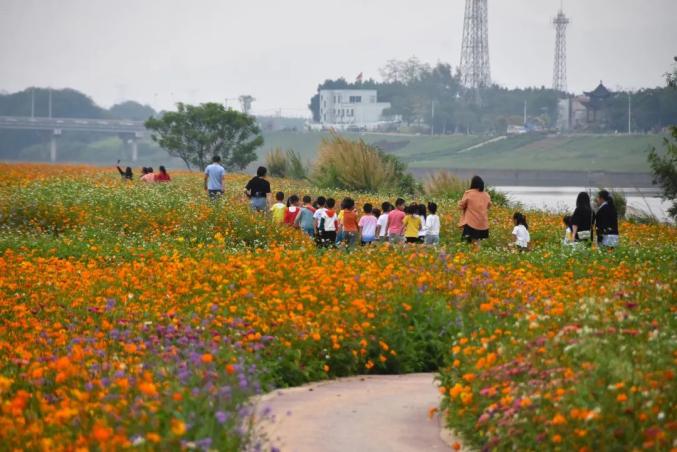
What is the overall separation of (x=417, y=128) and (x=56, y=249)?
156m

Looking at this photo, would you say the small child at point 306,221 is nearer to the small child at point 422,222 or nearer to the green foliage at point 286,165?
the small child at point 422,222

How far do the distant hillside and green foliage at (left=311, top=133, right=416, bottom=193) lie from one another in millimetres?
→ 63521

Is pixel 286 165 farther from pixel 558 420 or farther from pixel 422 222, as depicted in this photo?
pixel 558 420

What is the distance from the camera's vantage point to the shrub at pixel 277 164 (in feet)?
177

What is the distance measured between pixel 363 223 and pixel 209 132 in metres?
52.3

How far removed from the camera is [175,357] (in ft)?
30.0

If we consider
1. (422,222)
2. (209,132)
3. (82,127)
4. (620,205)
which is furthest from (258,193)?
(82,127)

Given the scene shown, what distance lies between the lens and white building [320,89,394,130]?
190250mm

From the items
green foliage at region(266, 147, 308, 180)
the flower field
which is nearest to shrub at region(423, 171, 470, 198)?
green foliage at region(266, 147, 308, 180)

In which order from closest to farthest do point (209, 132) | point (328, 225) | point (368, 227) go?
point (368, 227), point (328, 225), point (209, 132)

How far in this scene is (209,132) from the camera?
72.9 metres

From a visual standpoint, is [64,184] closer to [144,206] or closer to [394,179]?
[144,206]

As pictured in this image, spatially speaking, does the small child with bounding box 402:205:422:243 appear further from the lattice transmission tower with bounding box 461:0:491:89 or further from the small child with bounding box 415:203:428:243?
the lattice transmission tower with bounding box 461:0:491:89

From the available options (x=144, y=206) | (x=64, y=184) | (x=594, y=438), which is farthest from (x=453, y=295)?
(x=64, y=184)
